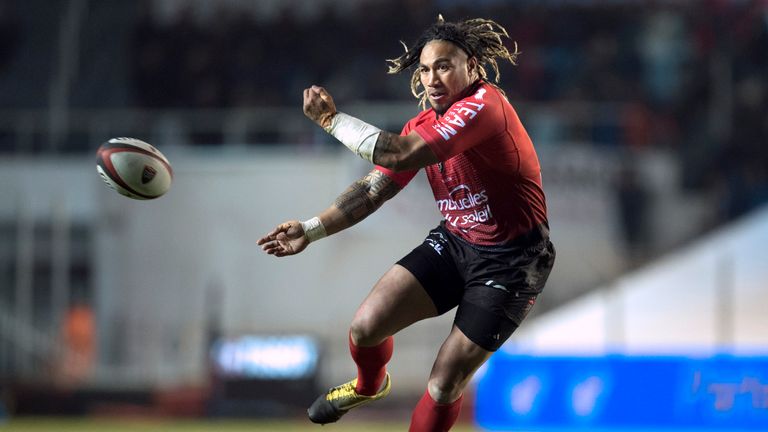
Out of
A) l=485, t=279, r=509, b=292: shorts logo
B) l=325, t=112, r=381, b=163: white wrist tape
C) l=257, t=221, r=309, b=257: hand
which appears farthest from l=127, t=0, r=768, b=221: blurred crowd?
l=325, t=112, r=381, b=163: white wrist tape

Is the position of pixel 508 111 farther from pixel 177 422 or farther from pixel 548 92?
pixel 548 92

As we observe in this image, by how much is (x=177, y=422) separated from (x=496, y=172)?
28.7ft

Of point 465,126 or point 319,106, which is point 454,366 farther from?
point 319,106

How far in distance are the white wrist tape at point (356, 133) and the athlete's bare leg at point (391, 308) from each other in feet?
2.39

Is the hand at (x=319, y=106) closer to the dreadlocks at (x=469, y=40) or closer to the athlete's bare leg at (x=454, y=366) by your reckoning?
the dreadlocks at (x=469, y=40)

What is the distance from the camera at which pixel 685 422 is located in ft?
39.4

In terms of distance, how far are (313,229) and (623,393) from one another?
6.59 metres

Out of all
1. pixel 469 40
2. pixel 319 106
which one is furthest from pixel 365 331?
pixel 469 40

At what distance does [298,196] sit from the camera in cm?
1594

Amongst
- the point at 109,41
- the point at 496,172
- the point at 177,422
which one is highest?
the point at 109,41

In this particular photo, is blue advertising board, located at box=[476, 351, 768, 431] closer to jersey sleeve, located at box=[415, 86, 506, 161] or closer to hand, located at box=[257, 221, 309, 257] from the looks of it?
hand, located at box=[257, 221, 309, 257]

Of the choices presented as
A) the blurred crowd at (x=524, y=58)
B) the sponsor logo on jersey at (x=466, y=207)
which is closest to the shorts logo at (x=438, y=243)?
the sponsor logo on jersey at (x=466, y=207)

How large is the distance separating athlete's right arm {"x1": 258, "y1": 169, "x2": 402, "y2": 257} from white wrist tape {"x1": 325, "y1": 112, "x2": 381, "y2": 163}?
53 centimetres

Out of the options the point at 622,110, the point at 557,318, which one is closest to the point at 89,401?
the point at 557,318
